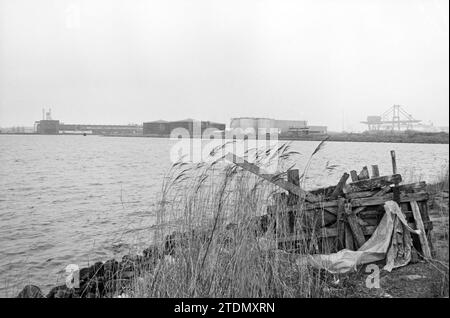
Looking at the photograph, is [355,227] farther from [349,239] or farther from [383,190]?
Answer: [383,190]

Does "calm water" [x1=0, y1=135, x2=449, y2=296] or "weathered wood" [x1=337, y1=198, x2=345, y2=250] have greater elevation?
"weathered wood" [x1=337, y1=198, x2=345, y2=250]

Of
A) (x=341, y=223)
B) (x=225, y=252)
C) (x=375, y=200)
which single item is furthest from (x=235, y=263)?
(x=375, y=200)

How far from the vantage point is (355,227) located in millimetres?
5539

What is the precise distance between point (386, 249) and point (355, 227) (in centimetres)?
54

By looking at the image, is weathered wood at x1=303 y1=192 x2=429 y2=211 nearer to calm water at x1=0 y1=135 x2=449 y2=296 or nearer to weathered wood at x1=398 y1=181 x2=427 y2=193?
weathered wood at x1=398 y1=181 x2=427 y2=193

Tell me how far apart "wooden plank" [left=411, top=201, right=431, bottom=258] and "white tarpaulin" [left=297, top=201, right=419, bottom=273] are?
20cm

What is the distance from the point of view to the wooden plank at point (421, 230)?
524 cm

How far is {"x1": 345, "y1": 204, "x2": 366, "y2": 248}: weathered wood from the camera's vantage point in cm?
550

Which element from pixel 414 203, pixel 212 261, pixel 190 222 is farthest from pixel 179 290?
pixel 414 203

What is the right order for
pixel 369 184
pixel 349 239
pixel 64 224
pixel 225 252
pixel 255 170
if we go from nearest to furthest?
1. pixel 225 252
2. pixel 255 170
3. pixel 349 239
4. pixel 369 184
5. pixel 64 224

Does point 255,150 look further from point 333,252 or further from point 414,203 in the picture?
point 414,203

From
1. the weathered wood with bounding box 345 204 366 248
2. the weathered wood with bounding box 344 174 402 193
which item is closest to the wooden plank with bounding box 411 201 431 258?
the weathered wood with bounding box 344 174 402 193

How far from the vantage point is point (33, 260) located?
8656 mm

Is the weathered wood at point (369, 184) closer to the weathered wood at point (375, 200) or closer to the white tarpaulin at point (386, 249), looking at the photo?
the weathered wood at point (375, 200)
